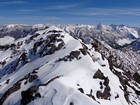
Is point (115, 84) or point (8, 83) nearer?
point (115, 84)

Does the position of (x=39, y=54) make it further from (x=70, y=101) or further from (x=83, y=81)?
A: (x=70, y=101)

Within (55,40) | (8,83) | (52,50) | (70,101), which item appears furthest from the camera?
(55,40)

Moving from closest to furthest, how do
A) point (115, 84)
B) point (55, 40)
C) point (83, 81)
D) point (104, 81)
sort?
point (83, 81) → point (104, 81) → point (115, 84) → point (55, 40)

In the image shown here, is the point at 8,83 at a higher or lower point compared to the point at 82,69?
lower

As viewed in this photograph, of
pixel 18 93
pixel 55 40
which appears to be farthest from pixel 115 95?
pixel 55 40

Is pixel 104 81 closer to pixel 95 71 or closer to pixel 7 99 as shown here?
pixel 95 71

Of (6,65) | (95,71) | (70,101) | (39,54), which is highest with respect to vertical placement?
(70,101)
